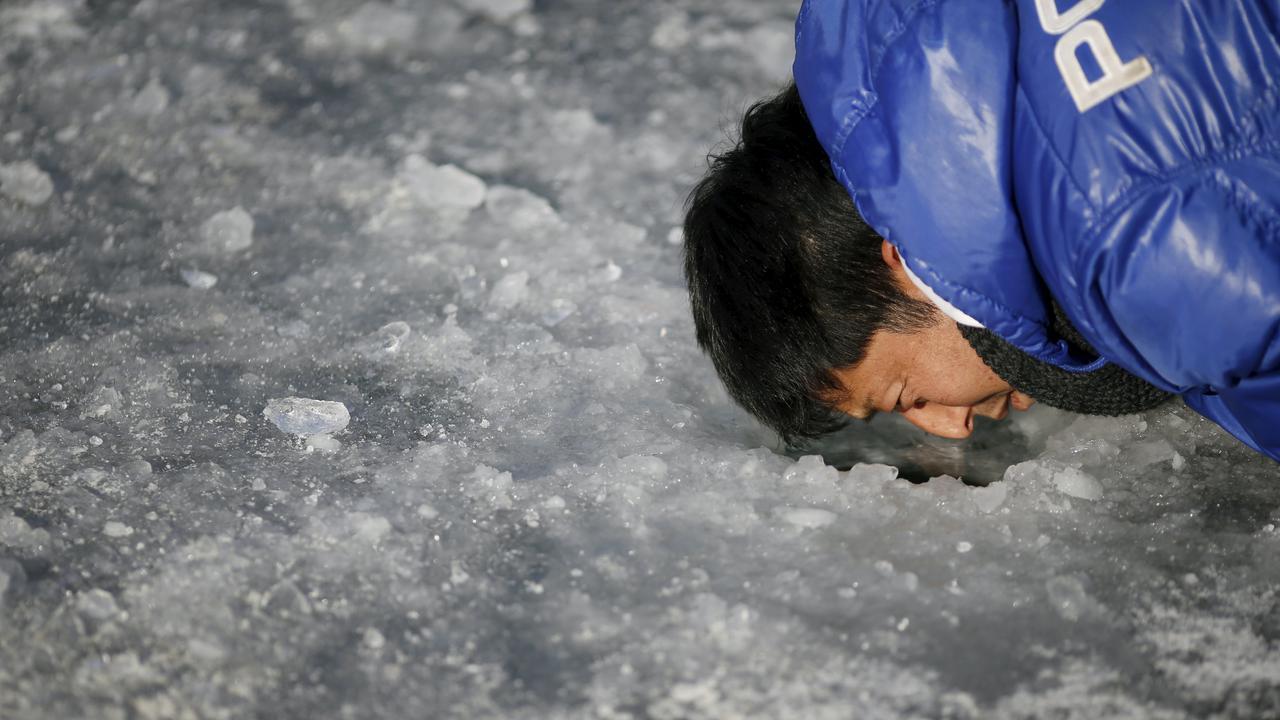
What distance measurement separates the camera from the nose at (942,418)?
1.67 m

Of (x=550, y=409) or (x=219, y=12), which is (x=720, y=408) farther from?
(x=219, y=12)

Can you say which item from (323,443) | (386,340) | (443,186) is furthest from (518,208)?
(323,443)

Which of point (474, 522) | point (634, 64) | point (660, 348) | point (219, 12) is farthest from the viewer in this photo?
point (219, 12)

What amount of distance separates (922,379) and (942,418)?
109 mm

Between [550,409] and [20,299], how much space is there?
874 millimetres

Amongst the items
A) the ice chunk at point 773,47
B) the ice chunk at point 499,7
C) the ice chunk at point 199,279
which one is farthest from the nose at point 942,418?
the ice chunk at point 499,7

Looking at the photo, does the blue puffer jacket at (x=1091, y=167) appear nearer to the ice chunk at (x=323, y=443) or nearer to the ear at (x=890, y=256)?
the ear at (x=890, y=256)

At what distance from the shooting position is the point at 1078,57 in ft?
4.27

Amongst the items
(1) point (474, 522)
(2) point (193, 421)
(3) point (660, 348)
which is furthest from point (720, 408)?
(2) point (193, 421)

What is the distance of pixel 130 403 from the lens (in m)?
1.74

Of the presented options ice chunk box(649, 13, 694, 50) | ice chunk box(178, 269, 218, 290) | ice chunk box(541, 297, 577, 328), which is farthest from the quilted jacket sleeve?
ice chunk box(649, 13, 694, 50)

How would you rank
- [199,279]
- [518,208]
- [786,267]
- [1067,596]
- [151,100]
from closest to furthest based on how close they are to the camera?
[1067,596] → [786,267] → [199,279] → [518,208] → [151,100]

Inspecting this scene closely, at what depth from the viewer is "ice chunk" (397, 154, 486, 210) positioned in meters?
2.17

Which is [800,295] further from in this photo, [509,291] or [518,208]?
[518,208]
